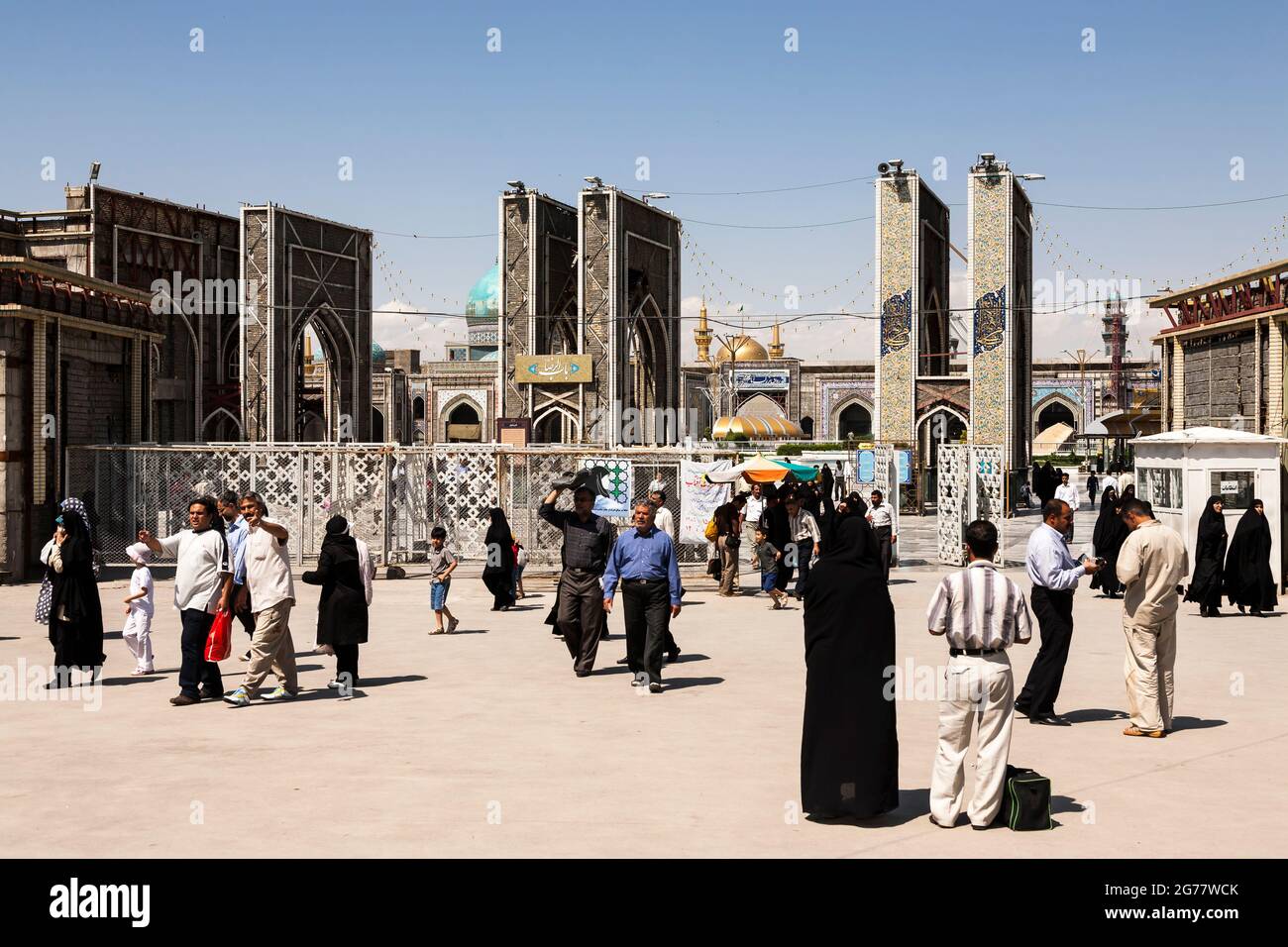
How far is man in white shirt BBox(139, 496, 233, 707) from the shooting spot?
9586mm

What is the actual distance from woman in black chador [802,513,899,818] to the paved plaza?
171 mm

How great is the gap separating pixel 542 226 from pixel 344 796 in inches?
1219

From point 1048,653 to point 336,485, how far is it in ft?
45.4

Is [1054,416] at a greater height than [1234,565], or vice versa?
[1054,416]

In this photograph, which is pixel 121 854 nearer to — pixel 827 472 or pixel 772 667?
pixel 772 667

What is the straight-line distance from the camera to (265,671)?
957 centimetres

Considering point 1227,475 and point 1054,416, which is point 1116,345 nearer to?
point 1054,416

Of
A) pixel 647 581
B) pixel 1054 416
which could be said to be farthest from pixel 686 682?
pixel 1054 416

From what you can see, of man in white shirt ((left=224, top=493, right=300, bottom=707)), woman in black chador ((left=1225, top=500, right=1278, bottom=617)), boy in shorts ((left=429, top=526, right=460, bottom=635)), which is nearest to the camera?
man in white shirt ((left=224, top=493, right=300, bottom=707))

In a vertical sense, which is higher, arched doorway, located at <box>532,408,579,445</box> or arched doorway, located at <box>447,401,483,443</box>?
arched doorway, located at <box>447,401,483,443</box>

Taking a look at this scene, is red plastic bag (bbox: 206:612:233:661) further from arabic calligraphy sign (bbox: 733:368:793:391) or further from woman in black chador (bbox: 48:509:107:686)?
arabic calligraphy sign (bbox: 733:368:793:391)

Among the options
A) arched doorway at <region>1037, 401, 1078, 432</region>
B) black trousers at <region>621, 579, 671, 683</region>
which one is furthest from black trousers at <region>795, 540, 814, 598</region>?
arched doorway at <region>1037, 401, 1078, 432</region>

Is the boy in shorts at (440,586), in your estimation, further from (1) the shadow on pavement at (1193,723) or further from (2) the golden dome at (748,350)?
(2) the golden dome at (748,350)

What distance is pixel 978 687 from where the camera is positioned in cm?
635
